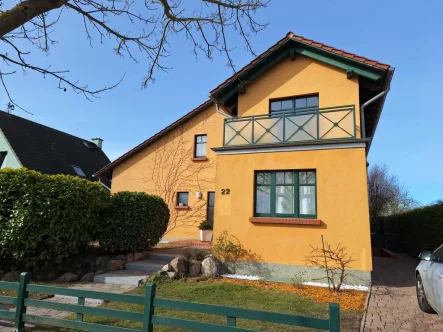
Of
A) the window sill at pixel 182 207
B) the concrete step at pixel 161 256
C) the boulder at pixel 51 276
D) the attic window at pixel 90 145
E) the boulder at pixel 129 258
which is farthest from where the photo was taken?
the attic window at pixel 90 145

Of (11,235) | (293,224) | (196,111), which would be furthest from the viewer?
(196,111)

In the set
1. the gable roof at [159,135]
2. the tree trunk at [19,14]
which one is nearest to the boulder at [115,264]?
the tree trunk at [19,14]

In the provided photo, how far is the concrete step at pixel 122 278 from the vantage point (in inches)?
302

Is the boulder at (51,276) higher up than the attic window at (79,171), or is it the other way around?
the attic window at (79,171)

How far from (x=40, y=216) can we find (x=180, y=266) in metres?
3.74

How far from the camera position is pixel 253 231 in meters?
9.02

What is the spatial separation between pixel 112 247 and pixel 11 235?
2635 millimetres

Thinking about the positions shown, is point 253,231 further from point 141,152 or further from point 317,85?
point 141,152

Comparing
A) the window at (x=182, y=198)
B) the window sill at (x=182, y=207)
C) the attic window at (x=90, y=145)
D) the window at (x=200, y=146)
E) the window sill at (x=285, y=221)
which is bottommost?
the window sill at (x=285, y=221)

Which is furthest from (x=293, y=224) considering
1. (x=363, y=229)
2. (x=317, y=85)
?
(x=317, y=85)

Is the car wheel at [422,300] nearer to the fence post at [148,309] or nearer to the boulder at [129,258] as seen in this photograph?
the fence post at [148,309]

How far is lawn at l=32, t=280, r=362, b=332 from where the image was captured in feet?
16.4

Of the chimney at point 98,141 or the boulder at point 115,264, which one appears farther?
the chimney at point 98,141

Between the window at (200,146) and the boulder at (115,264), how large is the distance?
25.4 feet
